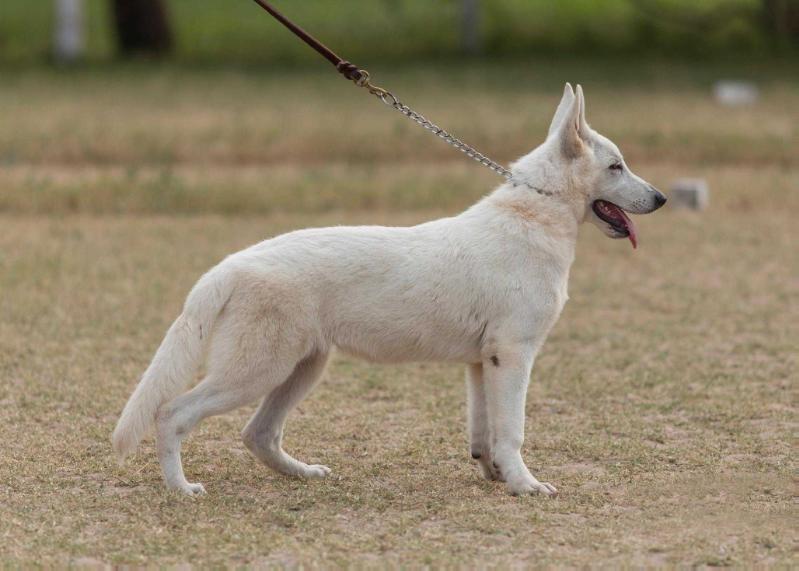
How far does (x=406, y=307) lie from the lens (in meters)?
5.97

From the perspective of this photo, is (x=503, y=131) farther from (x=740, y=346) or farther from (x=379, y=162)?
(x=740, y=346)

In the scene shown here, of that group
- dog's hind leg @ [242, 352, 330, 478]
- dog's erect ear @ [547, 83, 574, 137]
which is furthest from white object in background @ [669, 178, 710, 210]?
dog's hind leg @ [242, 352, 330, 478]

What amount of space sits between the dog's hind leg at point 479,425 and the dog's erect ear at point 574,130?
3.49 ft

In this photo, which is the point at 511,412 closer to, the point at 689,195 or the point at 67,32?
the point at 689,195

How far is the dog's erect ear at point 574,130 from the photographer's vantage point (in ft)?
19.9

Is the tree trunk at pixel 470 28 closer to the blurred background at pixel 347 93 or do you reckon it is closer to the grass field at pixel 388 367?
the blurred background at pixel 347 93

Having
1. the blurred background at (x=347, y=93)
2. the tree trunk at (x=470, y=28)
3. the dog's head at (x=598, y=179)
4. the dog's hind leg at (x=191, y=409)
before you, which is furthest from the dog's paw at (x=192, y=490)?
the tree trunk at (x=470, y=28)

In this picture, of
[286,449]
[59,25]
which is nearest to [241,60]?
[59,25]

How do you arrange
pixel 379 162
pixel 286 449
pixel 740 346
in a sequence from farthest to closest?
pixel 379 162
pixel 740 346
pixel 286 449

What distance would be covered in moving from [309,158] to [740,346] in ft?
27.1

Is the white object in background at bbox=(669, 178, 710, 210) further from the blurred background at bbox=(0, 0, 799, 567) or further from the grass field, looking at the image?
the grass field

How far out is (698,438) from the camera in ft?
22.7

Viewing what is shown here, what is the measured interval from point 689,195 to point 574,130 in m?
8.11

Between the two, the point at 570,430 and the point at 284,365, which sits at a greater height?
the point at 284,365
